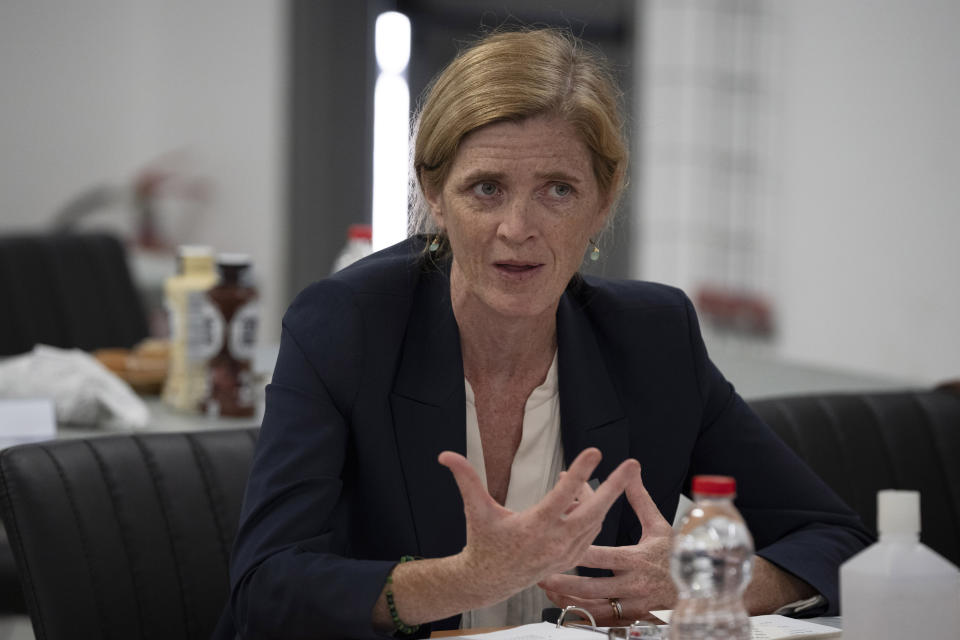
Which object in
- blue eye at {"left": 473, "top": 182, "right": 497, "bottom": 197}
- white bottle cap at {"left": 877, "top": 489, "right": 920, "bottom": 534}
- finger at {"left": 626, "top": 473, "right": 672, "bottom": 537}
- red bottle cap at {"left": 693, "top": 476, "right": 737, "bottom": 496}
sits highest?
blue eye at {"left": 473, "top": 182, "right": 497, "bottom": 197}

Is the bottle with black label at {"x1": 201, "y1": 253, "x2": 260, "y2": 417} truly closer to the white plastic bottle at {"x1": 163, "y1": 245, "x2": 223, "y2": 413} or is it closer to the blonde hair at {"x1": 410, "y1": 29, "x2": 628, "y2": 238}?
the white plastic bottle at {"x1": 163, "y1": 245, "x2": 223, "y2": 413}

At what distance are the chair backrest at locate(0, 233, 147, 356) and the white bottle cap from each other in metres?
3.26

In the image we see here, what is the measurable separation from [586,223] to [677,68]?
3.47 meters

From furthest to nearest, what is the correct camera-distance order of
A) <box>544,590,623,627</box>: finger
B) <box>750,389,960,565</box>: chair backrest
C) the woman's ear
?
<box>750,389,960,565</box>: chair backrest, the woman's ear, <box>544,590,623,627</box>: finger

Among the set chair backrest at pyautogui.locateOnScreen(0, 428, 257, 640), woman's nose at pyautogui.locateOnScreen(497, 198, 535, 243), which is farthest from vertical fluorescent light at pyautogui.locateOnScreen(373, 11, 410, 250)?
woman's nose at pyautogui.locateOnScreen(497, 198, 535, 243)

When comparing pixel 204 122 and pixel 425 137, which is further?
pixel 204 122

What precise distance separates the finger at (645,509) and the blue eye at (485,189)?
37 cm

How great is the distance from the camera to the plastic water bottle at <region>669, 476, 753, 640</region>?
96cm

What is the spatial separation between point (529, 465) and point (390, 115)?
4.00 meters

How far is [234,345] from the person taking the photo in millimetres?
2404

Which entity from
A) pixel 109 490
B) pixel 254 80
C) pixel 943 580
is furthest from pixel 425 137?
pixel 254 80

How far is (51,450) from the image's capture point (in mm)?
1537

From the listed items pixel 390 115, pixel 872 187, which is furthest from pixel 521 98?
pixel 390 115

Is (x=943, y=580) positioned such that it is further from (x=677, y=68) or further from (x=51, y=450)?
(x=677, y=68)
